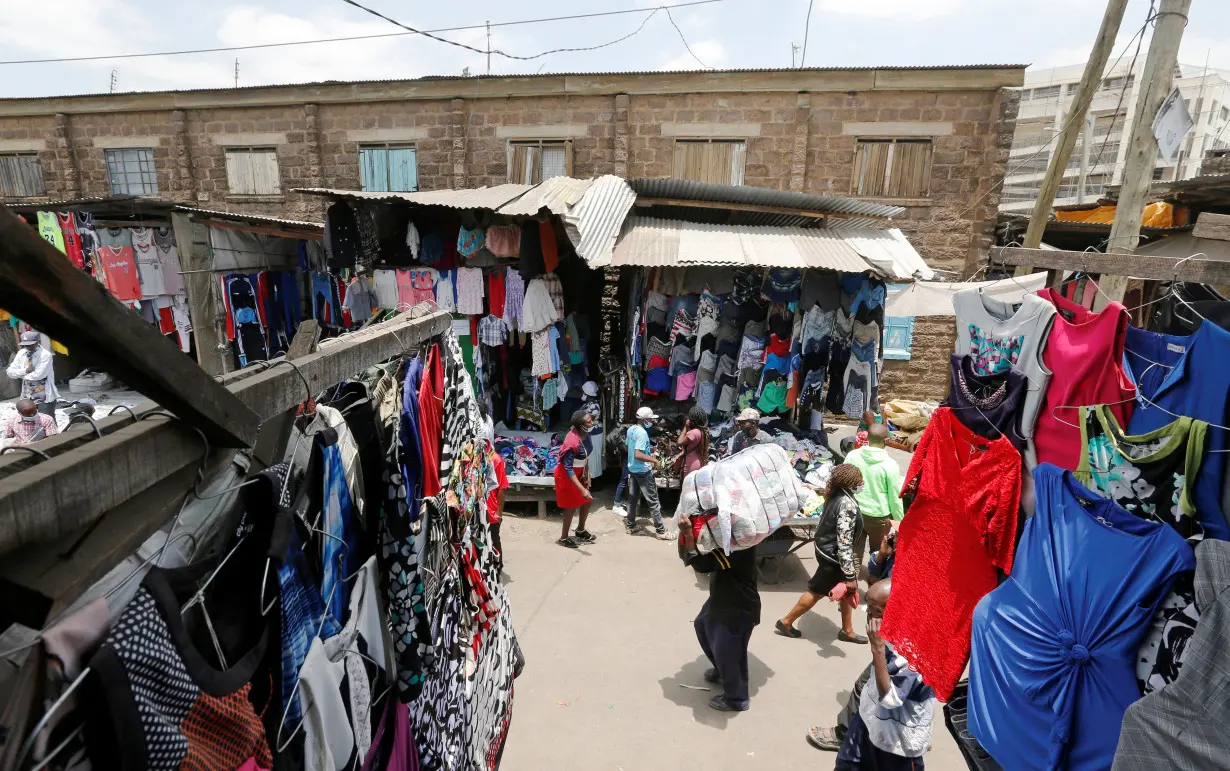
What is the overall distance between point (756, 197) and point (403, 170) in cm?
864

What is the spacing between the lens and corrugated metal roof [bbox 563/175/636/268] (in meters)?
6.59

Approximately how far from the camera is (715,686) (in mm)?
4715

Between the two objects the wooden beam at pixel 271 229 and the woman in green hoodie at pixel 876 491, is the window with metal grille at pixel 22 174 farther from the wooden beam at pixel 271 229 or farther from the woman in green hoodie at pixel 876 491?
the woman in green hoodie at pixel 876 491

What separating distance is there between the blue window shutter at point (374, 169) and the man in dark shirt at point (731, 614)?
12024mm

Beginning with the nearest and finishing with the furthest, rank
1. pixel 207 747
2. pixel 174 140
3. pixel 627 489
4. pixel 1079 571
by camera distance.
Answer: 1. pixel 207 747
2. pixel 1079 571
3. pixel 627 489
4. pixel 174 140

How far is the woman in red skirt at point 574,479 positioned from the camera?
268 inches

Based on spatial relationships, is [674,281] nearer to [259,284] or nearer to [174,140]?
[259,284]

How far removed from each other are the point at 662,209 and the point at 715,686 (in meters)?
6.32

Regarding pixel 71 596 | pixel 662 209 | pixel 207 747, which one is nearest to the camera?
pixel 71 596

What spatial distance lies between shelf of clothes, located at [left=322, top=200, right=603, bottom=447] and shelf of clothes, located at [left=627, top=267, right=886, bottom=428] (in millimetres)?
1081

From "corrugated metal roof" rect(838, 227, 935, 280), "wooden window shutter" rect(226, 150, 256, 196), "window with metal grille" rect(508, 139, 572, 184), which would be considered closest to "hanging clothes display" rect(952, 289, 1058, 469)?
"corrugated metal roof" rect(838, 227, 935, 280)

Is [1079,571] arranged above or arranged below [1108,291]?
below

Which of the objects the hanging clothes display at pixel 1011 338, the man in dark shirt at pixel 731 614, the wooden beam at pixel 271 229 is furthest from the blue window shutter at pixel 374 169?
the hanging clothes display at pixel 1011 338

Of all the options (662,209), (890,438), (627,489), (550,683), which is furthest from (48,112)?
(890,438)
